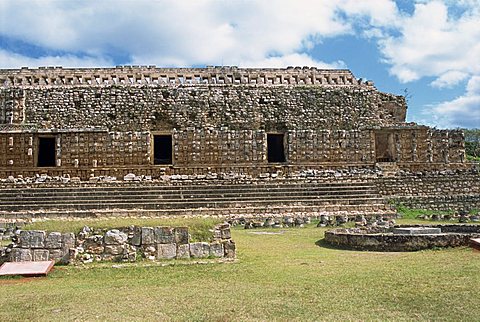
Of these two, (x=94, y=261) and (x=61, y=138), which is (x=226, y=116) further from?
(x=94, y=261)

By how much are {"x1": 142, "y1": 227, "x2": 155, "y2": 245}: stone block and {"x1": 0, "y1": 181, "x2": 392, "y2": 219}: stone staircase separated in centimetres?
997

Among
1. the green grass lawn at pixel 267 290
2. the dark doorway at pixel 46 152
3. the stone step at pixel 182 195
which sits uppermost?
the dark doorway at pixel 46 152

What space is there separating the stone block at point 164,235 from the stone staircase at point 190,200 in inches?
392

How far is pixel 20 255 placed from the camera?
945 cm

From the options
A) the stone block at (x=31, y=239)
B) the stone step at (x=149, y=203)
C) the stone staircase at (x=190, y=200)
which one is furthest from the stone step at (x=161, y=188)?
the stone block at (x=31, y=239)

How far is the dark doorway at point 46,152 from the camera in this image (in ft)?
86.6

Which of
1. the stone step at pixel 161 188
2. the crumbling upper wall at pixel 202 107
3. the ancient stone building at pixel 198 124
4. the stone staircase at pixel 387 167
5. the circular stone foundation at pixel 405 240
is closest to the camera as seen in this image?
the circular stone foundation at pixel 405 240

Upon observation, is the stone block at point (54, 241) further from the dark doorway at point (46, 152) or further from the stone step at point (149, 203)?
the dark doorway at point (46, 152)

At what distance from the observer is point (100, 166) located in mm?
25172

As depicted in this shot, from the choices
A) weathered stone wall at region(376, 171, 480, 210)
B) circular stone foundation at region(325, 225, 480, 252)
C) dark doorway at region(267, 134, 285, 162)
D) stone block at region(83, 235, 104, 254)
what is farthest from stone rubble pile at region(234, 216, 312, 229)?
dark doorway at region(267, 134, 285, 162)

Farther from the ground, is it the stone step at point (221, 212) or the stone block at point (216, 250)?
the stone step at point (221, 212)

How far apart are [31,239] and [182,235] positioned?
2814mm

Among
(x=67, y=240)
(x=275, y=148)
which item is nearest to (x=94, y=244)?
(x=67, y=240)

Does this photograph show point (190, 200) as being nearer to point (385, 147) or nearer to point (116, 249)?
point (116, 249)
